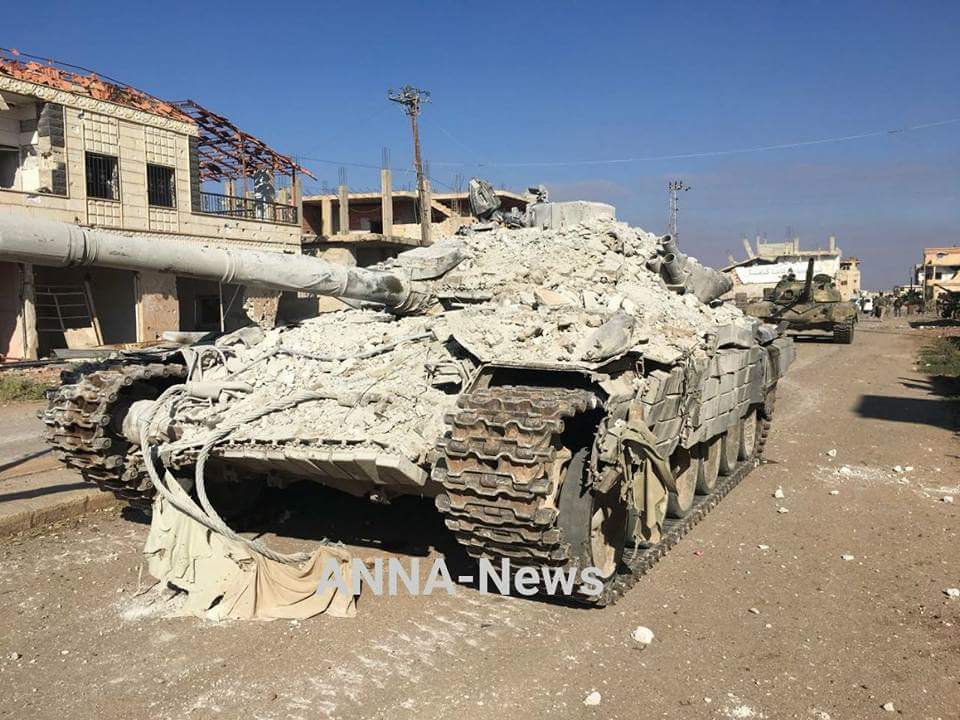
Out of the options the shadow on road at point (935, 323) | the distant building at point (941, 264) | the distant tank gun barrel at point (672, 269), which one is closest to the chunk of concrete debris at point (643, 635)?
the distant tank gun barrel at point (672, 269)

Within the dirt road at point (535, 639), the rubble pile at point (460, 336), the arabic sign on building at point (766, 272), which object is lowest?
the dirt road at point (535, 639)

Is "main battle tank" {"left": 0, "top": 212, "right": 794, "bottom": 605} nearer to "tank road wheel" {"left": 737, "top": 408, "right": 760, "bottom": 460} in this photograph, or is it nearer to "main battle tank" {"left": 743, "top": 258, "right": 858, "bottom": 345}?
"tank road wheel" {"left": 737, "top": 408, "right": 760, "bottom": 460}

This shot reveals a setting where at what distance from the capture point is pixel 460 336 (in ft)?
17.8

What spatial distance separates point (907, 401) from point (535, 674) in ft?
38.6

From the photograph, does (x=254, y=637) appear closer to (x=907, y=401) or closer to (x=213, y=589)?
(x=213, y=589)

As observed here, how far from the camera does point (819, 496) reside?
7863mm

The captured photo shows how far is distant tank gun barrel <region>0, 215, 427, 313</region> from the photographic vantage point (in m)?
4.30

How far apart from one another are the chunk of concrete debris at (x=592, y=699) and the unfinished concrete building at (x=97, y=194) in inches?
489

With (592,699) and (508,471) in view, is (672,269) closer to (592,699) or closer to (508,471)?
(508,471)

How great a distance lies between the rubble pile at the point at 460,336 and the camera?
511 centimetres

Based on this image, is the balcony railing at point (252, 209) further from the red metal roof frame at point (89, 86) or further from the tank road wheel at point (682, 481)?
the tank road wheel at point (682, 481)

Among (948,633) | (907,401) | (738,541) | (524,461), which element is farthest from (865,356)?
(524,461)

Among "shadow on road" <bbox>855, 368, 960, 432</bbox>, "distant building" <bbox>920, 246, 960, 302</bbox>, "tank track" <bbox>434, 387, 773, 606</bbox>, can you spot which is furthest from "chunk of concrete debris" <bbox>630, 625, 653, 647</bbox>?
"distant building" <bbox>920, 246, 960, 302</bbox>

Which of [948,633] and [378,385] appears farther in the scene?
[378,385]
